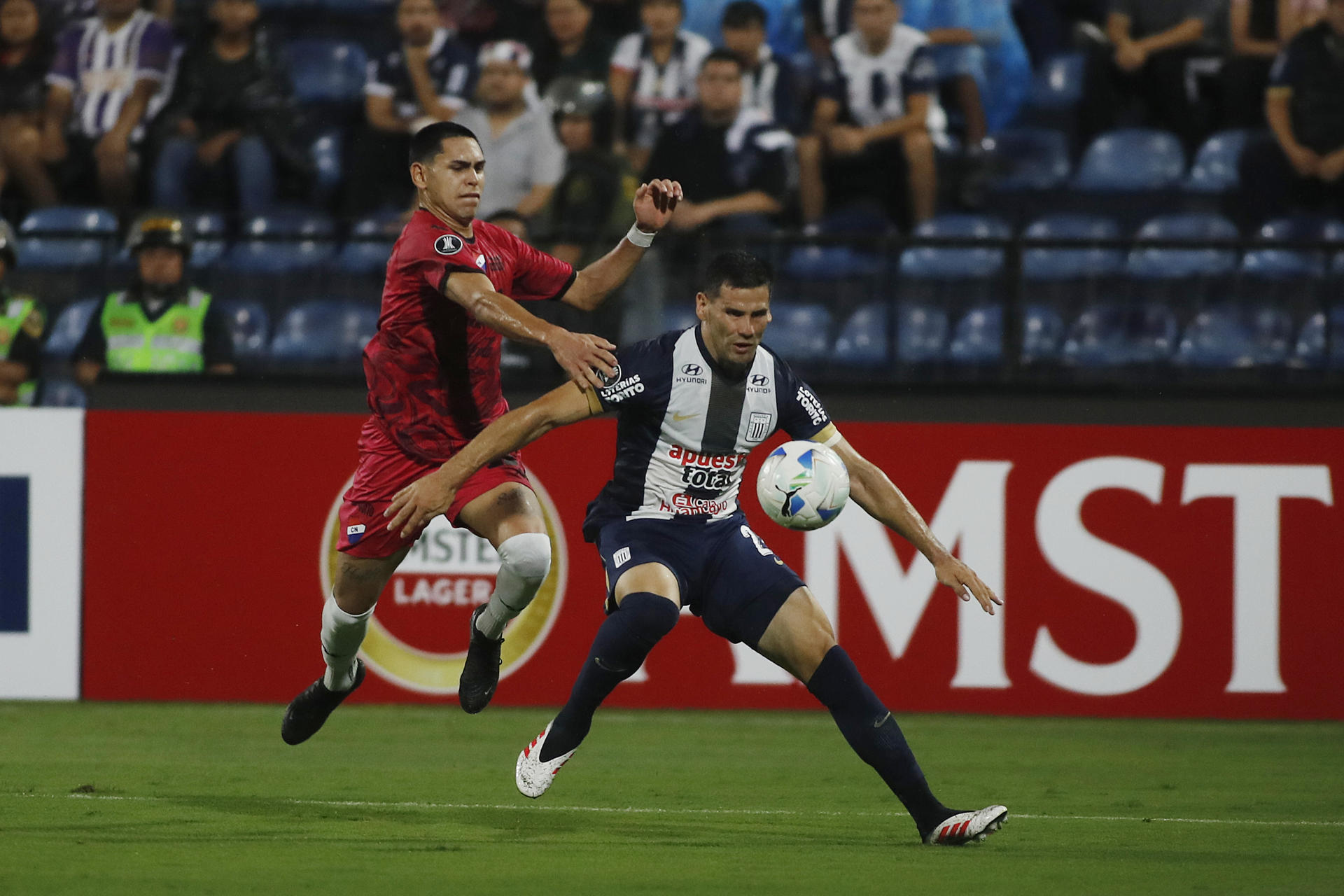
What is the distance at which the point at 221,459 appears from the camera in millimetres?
9773

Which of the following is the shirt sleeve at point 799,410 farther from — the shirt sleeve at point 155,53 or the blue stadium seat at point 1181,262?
the shirt sleeve at point 155,53

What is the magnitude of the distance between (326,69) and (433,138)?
679 centimetres

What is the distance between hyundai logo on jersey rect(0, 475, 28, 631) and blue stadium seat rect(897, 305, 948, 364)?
16.2 ft

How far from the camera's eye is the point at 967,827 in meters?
5.75

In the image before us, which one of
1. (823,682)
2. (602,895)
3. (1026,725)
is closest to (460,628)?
(1026,725)

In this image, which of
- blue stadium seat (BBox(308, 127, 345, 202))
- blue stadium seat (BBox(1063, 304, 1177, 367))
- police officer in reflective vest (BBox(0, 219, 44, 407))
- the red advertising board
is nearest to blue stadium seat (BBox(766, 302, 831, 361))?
the red advertising board

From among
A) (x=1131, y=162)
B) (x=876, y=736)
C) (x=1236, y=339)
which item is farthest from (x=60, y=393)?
(x=1131, y=162)

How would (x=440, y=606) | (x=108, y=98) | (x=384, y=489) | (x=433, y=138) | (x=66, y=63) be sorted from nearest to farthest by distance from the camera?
(x=433, y=138)
(x=384, y=489)
(x=440, y=606)
(x=108, y=98)
(x=66, y=63)

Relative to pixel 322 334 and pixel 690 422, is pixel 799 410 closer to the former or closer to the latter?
pixel 690 422

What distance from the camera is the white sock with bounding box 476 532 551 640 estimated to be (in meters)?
6.55

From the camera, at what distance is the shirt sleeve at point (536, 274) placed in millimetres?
6867

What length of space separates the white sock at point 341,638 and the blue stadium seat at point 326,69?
6.37 m

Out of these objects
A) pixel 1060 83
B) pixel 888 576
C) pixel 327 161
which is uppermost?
pixel 1060 83

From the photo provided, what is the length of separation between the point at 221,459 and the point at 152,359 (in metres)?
0.70
